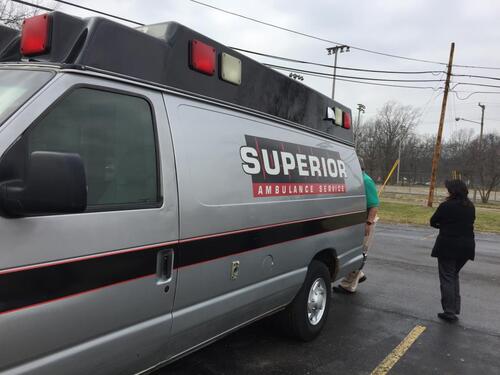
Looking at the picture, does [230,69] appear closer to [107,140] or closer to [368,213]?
[107,140]

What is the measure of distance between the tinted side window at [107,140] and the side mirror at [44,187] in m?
0.23

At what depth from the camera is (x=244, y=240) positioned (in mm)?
3172

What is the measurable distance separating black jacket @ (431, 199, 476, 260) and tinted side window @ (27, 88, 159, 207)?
406 centimetres

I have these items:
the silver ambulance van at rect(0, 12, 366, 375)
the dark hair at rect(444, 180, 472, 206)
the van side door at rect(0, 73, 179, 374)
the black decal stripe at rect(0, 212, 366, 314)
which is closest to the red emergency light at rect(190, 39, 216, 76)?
the silver ambulance van at rect(0, 12, 366, 375)

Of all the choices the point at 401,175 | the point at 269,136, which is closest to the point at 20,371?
the point at 269,136

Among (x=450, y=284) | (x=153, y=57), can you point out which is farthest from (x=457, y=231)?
(x=153, y=57)

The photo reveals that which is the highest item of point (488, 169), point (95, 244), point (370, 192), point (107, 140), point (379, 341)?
point (488, 169)

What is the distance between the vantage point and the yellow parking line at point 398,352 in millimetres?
3850

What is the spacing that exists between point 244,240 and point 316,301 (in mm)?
1770

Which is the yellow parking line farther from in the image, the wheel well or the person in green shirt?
the person in green shirt

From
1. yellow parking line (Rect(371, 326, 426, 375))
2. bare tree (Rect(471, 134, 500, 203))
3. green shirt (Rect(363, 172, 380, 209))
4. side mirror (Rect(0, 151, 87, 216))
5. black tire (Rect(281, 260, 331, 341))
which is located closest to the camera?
side mirror (Rect(0, 151, 87, 216))

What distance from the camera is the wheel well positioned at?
15.0 feet

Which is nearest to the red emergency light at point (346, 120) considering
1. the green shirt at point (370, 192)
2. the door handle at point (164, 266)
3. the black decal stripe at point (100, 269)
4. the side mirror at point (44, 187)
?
the green shirt at point (370, 192)

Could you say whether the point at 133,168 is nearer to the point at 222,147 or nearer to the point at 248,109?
the point at 222,147
